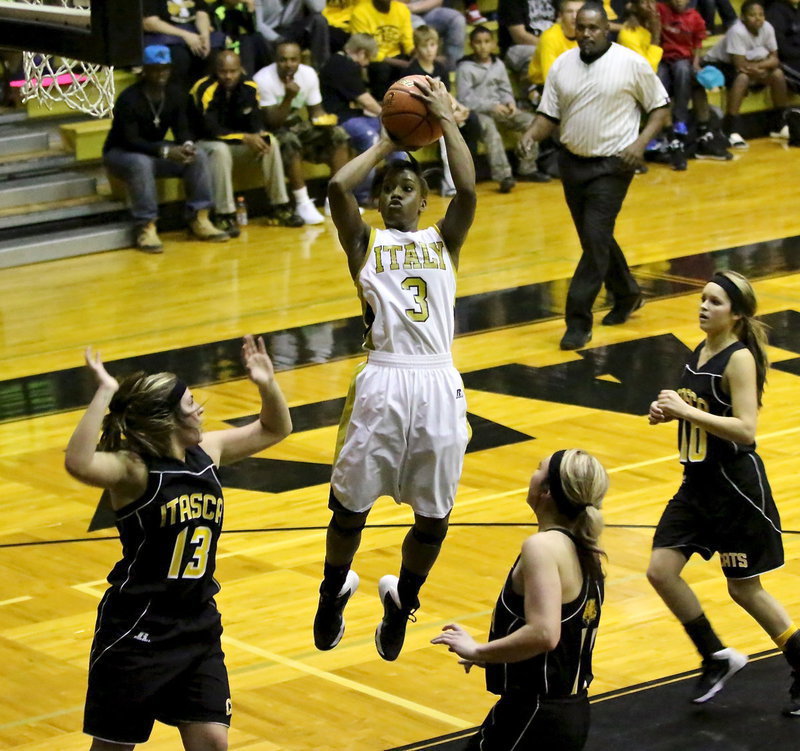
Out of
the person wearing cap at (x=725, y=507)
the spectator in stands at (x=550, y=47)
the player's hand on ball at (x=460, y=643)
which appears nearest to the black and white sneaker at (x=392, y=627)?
the person wearing cap at (x=725, y=507)

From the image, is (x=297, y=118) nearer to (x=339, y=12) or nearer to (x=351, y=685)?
(x=339, y=12)

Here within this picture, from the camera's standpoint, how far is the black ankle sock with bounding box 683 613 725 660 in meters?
5.32

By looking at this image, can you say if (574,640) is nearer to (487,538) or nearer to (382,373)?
(382,373)

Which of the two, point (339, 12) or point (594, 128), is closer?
point (594, 128)

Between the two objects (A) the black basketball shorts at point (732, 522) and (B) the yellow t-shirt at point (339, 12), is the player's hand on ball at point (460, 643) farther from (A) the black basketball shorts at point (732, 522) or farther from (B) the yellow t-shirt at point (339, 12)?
(B) the yellow t-shirt at point (339, 12)

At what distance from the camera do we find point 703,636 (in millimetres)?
5328

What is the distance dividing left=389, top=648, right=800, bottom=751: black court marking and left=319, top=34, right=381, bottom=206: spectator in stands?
379 inches

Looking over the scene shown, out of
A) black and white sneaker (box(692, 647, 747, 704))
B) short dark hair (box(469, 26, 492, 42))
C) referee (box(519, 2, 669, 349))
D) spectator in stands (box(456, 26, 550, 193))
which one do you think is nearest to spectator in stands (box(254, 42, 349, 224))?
spectator in stands (box(456, 26, 550, 193))

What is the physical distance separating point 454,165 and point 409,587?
151cm

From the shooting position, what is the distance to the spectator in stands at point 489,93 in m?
15.6

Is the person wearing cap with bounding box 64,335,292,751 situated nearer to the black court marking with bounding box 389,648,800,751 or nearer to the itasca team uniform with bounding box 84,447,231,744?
the itasca team uniform with bounding box 84,447,231,744

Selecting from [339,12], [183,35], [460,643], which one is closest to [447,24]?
[339,12]

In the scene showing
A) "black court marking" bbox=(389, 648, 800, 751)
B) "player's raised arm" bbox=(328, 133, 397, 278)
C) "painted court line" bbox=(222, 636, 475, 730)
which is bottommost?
"painted court line" bbox=(222, 636, 475, 730)

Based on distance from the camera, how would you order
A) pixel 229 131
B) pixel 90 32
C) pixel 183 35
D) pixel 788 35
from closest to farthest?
1. pixel 90 32
2. pixel 229 131
3. pixel 183 35
4. pixel 788 35
